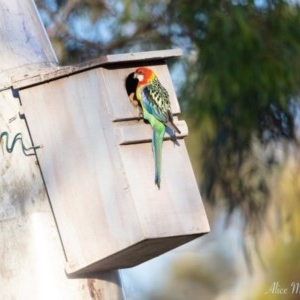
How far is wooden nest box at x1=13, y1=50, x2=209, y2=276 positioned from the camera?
148 inches

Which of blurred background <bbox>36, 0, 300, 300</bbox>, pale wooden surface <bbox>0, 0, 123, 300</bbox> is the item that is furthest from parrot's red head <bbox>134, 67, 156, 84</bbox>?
blurred background <bbox>36, 0, 300, 300</bbox>

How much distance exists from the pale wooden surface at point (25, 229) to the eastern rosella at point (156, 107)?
296 mm

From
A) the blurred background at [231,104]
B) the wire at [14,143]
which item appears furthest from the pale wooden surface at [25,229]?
the blurred background at [231,104]

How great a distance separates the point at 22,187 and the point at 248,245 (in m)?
4.04

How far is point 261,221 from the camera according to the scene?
25.9 feet

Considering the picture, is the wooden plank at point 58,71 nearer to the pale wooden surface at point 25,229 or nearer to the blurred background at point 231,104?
the pale wooden surface at point 25,229

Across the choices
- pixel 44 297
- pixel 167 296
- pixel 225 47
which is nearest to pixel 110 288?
pixel 44 297

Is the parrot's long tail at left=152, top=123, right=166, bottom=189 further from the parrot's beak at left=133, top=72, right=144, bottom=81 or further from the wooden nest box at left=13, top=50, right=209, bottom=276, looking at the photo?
the parrot's beak at left=133, top=72, right=144, bottom=81

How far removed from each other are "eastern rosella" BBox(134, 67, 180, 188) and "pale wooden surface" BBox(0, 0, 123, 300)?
30 centimetres

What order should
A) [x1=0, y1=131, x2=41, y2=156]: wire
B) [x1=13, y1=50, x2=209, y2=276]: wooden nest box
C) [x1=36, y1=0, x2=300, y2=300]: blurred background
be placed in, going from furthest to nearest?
[x1=36, y1=0, x2=300, y2=300]: blurred background
[x1=0, y1=131, x2=41, y2=156]: wire
[x1=13, y1=50, x2=209, y2=276]: wooden nest box

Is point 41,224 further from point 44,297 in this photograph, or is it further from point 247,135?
point 247,135

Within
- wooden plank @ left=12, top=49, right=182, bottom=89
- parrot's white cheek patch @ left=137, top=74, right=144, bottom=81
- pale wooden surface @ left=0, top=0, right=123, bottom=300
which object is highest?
wooden plank @ left=12, top=49, right=182, bottom=89

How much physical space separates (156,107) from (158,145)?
0.12m

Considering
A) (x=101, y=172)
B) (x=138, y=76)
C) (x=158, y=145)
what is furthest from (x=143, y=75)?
(x=101, y=172)
